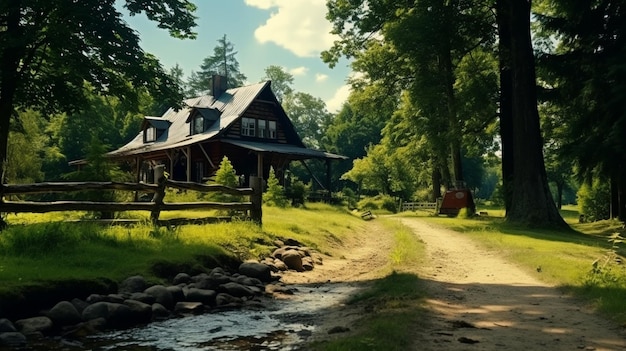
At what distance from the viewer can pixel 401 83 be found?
117 feet

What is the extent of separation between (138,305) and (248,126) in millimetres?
34436

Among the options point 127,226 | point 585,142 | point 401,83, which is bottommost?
point 127,226

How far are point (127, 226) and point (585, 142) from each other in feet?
57.3

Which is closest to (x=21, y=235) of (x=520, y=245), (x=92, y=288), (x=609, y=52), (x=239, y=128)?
(x=92, y=288)

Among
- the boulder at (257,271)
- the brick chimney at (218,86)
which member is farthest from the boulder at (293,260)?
the brick chimney at (218,86)

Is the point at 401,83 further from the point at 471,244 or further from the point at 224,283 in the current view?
the point at 224,283

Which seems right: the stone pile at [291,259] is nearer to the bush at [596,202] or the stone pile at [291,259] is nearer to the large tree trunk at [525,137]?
the large tree trunk at [525,137]

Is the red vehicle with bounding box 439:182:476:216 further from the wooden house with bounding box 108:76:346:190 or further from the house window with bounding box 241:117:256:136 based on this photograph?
the house window with bounding box 241:117:256:136

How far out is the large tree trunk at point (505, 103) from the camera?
1036 inches

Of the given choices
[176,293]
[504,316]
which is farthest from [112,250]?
[504,316]

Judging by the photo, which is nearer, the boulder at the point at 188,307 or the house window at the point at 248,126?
the boulder at the point at 188,307

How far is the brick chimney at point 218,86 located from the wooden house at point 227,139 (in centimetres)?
9

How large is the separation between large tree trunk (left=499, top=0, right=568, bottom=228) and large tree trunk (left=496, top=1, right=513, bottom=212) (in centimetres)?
258

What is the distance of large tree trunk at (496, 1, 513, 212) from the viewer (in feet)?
86.3
